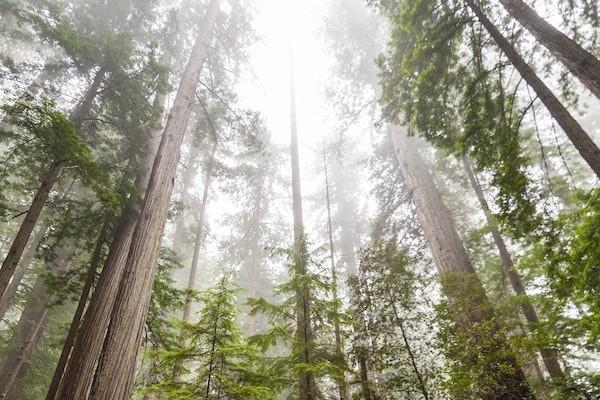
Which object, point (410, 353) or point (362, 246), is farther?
point (362, 246)

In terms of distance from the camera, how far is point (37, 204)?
6.11 metres

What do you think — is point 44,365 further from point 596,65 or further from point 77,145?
point 596,65

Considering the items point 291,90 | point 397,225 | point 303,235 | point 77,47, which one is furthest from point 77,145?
point 397,225

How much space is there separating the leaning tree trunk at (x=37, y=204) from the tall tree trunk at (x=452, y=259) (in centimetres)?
710

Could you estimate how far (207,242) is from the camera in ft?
59.0

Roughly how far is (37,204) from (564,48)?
326 inches

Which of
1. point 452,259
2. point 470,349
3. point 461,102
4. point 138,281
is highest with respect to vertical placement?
point 461,102

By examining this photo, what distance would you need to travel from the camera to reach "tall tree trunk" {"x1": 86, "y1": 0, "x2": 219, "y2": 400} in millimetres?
4340

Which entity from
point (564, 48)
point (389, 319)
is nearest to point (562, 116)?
point (564, 48)

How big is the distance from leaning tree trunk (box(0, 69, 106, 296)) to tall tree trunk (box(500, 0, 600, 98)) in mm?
7640

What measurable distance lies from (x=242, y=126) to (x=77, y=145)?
557 centimetres

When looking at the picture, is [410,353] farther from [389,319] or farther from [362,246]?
[362,246]

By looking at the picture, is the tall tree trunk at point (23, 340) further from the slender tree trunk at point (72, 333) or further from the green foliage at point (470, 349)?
the green foliage at point (470, 349)

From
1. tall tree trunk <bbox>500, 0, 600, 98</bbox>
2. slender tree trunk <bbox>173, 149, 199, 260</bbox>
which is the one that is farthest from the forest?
slender tree trunk <bbox>173, 149, 199, 260</bbox>
